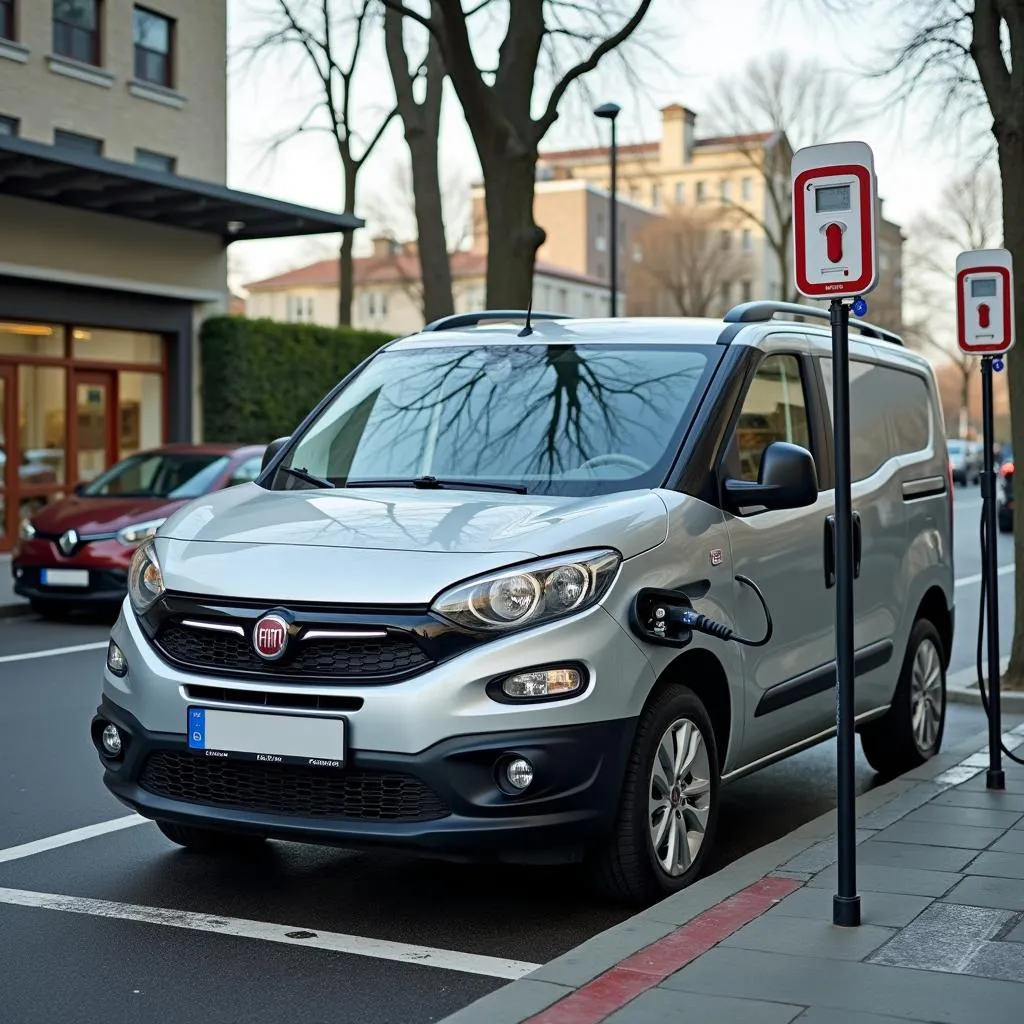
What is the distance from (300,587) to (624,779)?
113 centimetres

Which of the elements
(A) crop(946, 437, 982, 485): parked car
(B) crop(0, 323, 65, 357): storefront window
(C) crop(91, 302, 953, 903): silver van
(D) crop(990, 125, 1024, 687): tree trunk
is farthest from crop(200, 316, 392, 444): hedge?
(A) crop(946, 437, 982, 485): parked car

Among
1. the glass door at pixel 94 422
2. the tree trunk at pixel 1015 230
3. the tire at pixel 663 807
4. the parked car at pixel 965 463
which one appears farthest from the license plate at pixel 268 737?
the parked car at pixel 965 463

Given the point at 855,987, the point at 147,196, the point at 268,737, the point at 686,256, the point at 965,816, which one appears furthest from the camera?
the point at 686,256

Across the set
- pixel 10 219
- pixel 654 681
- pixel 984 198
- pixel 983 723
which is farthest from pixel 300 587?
pixel 984 198

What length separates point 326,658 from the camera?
16.0ft

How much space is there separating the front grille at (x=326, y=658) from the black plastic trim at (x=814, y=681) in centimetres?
163

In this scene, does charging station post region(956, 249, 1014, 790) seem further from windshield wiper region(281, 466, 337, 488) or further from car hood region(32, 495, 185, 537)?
car hood region(32, 495, 185, 537)

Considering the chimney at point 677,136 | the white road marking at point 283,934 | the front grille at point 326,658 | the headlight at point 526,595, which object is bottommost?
the white road marking at point 283,934

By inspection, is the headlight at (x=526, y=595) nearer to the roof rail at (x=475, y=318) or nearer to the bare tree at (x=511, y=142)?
the roof rail at (x=475, y=318)

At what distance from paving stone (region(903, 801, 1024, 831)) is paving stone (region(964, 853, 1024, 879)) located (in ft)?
1.66

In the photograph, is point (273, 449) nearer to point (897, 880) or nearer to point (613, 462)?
point (613, 462)

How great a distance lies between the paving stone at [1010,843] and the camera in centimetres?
581

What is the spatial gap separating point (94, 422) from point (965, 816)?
19.7 metres

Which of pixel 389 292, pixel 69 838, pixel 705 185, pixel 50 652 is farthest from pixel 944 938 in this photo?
pixel 705 185
